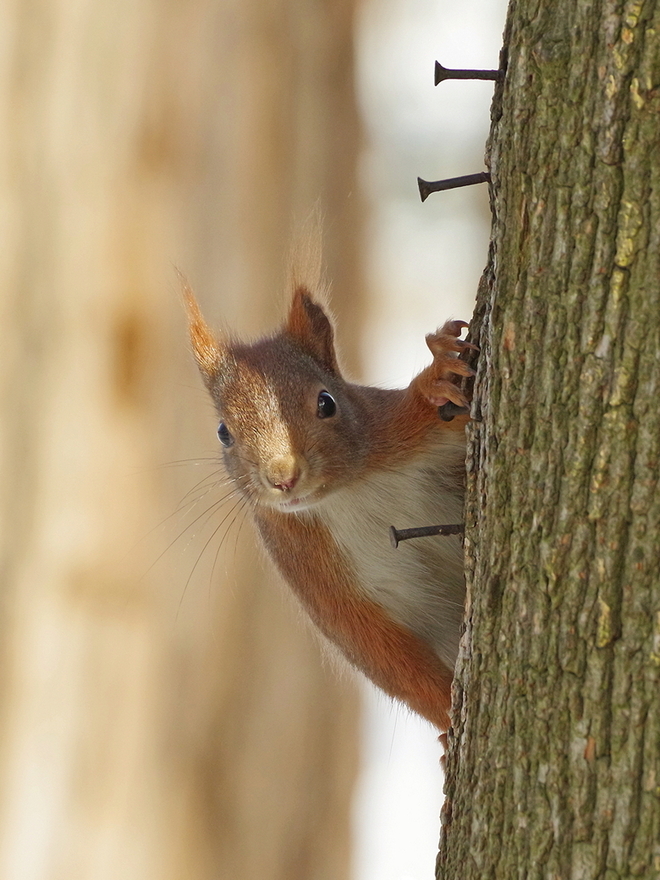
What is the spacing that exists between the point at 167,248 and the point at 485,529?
2386 mm

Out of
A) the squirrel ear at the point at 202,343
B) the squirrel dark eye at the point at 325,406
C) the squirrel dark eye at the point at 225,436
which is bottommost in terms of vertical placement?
the squirrel dark eye at the point at 225,436

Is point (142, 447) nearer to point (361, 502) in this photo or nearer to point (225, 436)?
point (225, 436)

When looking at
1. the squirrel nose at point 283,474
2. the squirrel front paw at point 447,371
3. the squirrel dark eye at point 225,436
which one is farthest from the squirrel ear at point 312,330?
the squirrel front paw at point 447,371

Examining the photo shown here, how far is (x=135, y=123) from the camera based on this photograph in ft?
11.5

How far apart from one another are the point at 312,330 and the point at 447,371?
76 centimetres

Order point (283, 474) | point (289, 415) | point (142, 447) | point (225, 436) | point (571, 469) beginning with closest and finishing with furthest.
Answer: point (571, 469), point (283, 474), point (289, 415), point (225, 436), point (142, 447)

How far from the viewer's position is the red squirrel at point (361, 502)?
7.57ft

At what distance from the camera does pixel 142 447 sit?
361cm

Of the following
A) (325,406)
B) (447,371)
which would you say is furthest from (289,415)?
(447,371)

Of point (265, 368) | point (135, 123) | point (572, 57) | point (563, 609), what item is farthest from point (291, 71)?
point (563, 609)

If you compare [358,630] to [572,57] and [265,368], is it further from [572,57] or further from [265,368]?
[572,57]

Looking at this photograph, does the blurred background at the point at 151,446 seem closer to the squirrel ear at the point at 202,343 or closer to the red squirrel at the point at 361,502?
the squirrel ear at the point at 202,343

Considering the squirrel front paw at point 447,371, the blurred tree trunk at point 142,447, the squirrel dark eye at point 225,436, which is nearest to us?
the squirrel front paw at point 447,371

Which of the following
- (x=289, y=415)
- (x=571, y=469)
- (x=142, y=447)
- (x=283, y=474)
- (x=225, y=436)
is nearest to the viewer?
(x=571, y=469)
